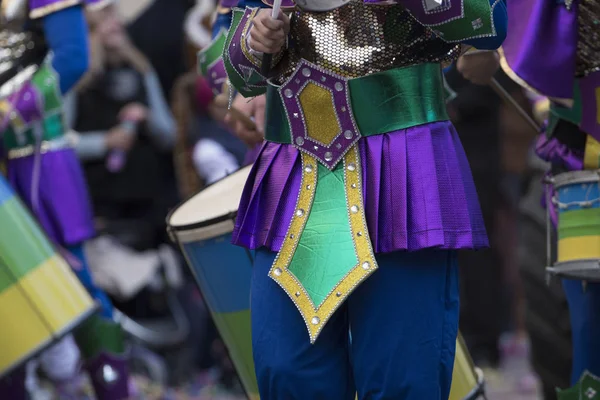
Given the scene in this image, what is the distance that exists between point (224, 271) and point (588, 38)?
1132mm

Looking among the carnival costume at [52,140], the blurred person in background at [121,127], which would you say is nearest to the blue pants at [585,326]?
the carnival costume at [52,140]

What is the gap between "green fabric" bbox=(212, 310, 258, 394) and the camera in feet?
11.7

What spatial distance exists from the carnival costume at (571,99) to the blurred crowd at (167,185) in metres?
2.99

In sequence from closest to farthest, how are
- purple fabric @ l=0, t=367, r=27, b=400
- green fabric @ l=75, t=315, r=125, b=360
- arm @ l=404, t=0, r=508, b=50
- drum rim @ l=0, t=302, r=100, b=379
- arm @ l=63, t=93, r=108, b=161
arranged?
arm @ l=404, t=0, r=508, b=50 → drum rim @ l=0, t=302, r=100, b=379 → purple fabric @ l=0, t=367, r=27, b=400 → green fabric @ l=75, t=315, r=125, b=360 → arm @ l=63, t=93, r=108, b=161

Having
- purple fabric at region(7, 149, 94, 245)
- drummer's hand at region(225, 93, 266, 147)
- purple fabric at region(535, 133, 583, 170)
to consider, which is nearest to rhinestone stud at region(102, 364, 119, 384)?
purple fabric at region(7, 149, 94, 245)

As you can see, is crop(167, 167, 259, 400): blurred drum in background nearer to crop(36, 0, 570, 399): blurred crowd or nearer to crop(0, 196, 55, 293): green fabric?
crop(0, 196, 55, 293): green fabric

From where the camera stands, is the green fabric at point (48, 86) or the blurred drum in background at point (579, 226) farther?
the green fabric at point (48, 86)

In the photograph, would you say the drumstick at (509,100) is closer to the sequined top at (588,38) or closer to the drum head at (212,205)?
the sequined top at (588,38)

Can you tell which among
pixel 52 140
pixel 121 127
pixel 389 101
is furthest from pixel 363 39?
pixel 121 127

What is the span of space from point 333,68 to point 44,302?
5.44 feet

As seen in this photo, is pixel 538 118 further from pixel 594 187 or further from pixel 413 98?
pixel 413 98

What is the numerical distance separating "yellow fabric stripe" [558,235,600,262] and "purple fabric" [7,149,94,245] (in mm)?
Result: 2279

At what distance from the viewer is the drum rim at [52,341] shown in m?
3.89

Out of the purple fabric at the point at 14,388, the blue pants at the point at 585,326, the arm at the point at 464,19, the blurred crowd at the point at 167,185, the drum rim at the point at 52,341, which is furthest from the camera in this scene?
the blurred crowd at the point at 167,185
